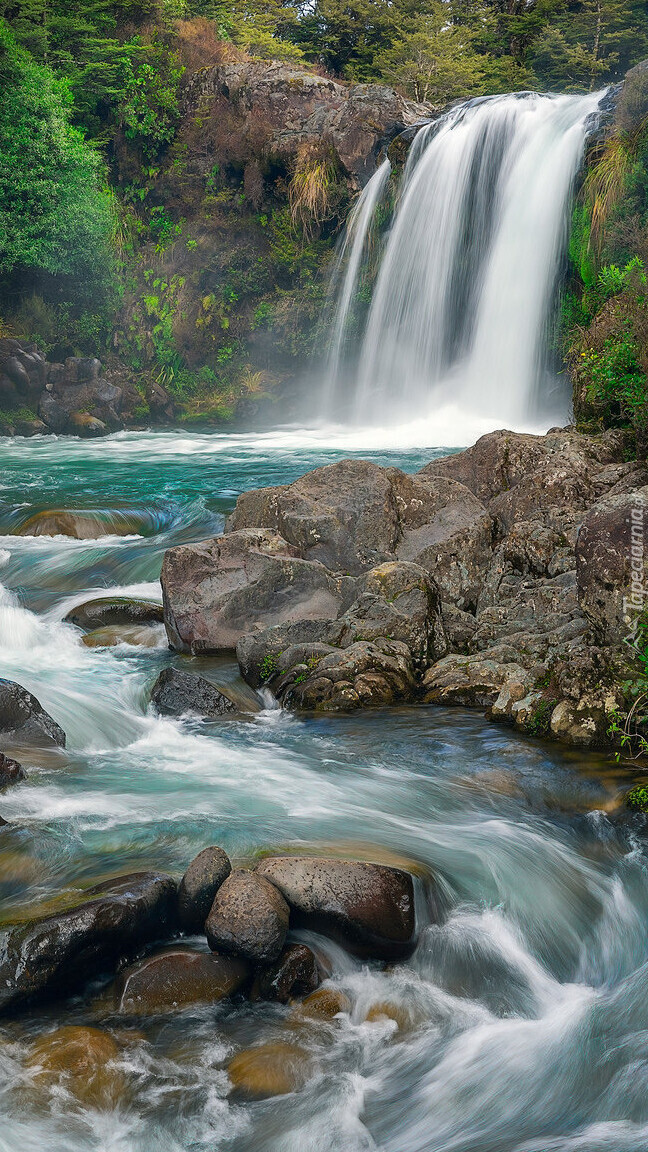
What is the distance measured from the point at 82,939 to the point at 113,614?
5037 millimetres

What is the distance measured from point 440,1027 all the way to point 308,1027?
0.62m

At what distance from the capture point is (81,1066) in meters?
3.81

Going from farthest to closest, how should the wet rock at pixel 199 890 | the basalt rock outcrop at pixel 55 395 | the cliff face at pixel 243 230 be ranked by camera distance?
1. the cliff face at pixel 243 230
2. the basalt rock outcrop at pixel 55 395
3. the wet rock at pixel 199 890

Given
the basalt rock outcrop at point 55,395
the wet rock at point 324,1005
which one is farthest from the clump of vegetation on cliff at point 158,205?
the wet rock at point 324,1005

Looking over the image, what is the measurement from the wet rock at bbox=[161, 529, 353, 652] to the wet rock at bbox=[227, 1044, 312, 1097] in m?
4.44

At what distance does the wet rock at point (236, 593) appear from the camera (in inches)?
323

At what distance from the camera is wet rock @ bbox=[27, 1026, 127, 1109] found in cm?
373

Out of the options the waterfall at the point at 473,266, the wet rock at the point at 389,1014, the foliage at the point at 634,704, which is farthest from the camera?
the waterfall at the point at 473,266

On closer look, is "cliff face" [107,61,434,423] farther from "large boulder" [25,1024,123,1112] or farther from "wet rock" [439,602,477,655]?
"large boulder" [25,1024,123,1112]

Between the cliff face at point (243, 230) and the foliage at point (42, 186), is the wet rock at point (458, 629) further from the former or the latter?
the foliage at point (42, 186)

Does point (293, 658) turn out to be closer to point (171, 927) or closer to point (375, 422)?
point (171, 927)

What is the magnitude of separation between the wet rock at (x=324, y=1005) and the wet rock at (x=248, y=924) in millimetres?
241

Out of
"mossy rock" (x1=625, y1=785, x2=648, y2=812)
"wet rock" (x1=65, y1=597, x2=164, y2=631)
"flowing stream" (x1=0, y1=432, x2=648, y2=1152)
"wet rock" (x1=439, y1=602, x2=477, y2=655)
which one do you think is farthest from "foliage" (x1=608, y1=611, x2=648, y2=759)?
"wet rock" (x1=65, y1=597, x2=164, y2=631)

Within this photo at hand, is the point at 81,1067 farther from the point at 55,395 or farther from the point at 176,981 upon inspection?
the point at 55,395
